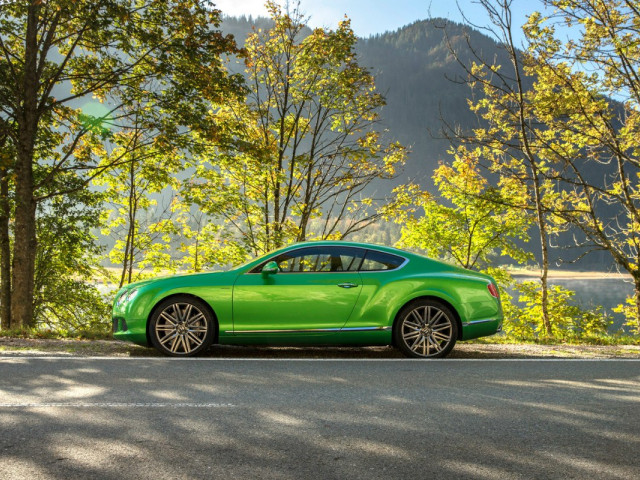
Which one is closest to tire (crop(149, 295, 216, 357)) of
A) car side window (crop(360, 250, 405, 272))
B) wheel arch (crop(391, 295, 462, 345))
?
car side window (crop(360, 250, 405, 272))

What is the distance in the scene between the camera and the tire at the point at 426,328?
798cm

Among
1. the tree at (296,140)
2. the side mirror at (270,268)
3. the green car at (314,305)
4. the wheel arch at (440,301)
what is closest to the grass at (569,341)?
the wheel arch at (440,301)

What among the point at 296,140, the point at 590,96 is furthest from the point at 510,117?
the point at 296,140

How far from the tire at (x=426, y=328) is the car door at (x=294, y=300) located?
77 centimetres

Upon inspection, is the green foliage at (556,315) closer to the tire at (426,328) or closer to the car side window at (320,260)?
the tire at (426,328)

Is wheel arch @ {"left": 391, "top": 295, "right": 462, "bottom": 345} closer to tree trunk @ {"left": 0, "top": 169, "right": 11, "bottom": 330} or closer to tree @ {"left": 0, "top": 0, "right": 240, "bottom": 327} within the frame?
tree @ {"left": 0, "top": 0, "right": 240, "bottom": 327}

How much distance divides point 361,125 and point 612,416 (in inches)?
739

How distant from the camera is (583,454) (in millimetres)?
3885

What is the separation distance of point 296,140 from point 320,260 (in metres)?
16.3

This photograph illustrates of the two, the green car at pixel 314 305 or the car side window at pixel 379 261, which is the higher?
the car side window at pixel 379 261

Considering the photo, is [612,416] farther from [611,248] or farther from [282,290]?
[611,248]

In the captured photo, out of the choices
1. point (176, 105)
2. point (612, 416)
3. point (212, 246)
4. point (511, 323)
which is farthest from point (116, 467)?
point (511, 323)

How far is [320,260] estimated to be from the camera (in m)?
8.13

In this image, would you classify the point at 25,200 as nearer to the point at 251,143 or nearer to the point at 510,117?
the point at 251,143
